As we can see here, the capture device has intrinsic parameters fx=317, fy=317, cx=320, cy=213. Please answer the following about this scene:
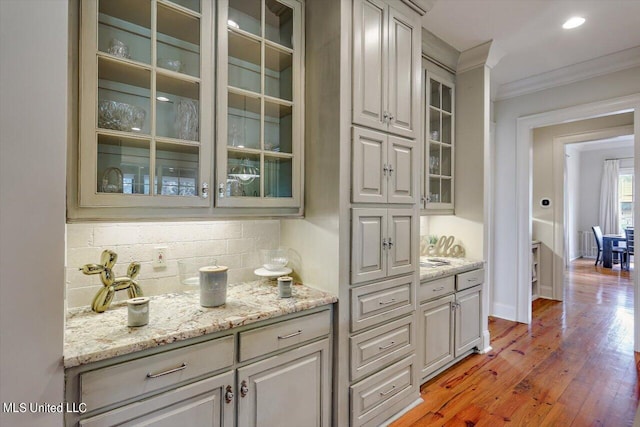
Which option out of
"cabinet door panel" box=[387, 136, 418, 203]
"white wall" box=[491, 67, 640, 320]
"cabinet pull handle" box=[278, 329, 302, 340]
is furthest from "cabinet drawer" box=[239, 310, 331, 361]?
"white wall" box=[491, 67, 640, 320]

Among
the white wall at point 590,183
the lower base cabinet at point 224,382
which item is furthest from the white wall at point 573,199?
the lower base cabinet at point 224,382

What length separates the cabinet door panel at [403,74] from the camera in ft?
6.63

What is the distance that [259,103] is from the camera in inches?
69.2

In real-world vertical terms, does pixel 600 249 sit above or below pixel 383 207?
below

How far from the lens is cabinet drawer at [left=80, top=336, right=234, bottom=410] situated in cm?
107

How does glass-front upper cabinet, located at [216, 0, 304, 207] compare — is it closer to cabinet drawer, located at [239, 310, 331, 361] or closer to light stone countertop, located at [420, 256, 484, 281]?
cabinet drawer, located at [239, 310, 331, 361]

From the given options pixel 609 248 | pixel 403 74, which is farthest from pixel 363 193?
pixel 609 248

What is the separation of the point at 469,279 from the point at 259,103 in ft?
7.62

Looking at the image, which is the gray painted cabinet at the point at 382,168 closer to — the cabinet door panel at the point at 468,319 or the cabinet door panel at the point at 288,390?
the cabinet door panel at the point at 288,390

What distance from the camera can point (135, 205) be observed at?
1364 mm

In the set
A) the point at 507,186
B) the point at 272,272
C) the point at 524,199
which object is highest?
the point at 507,186

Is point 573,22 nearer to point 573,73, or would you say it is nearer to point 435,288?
point 573,73

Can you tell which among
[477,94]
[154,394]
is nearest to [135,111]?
[154,394]

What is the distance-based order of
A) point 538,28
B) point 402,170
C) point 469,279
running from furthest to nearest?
point 469,279
point 538,28
point 402,170
